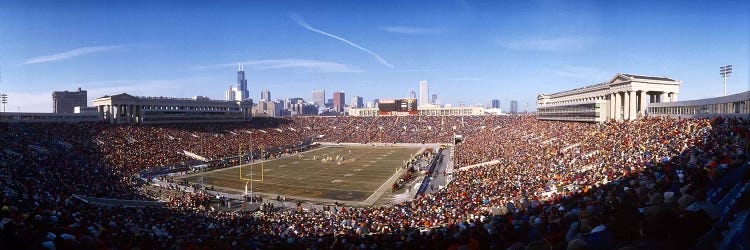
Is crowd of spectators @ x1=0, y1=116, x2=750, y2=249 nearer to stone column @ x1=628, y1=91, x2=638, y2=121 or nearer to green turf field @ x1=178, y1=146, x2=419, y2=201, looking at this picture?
stone column @ x1=628, y1=91, x2=638, y2=121

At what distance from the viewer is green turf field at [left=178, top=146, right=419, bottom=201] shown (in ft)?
120

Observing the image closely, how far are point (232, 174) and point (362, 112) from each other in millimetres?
104509

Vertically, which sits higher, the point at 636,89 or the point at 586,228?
the point at 636,89

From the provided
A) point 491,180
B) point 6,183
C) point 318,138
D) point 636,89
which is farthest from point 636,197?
point 318,138

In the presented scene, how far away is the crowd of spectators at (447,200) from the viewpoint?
313 inches

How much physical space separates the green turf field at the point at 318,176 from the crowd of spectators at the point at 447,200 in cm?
681

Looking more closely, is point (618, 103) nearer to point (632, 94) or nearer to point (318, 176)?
point (632, 94)

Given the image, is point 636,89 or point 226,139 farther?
point 226,139

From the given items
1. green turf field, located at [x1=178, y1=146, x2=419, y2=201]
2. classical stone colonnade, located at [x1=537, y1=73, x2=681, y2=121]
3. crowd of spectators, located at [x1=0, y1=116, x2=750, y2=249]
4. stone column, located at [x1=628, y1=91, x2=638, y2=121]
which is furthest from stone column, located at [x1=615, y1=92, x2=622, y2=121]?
green turf field, located at [x1=178, y1=146, x2=419, y2=201]

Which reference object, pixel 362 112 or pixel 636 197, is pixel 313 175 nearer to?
pixel 636 197

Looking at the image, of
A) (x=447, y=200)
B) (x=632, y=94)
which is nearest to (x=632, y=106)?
(x=632, y=94)

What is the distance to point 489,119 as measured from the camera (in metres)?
95.2

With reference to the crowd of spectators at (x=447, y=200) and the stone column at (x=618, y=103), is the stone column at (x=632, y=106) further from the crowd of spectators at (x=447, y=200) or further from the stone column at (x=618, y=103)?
the crowd of spectators at (x=447, y=200)

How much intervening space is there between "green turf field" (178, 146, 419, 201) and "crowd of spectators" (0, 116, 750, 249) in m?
6.81
